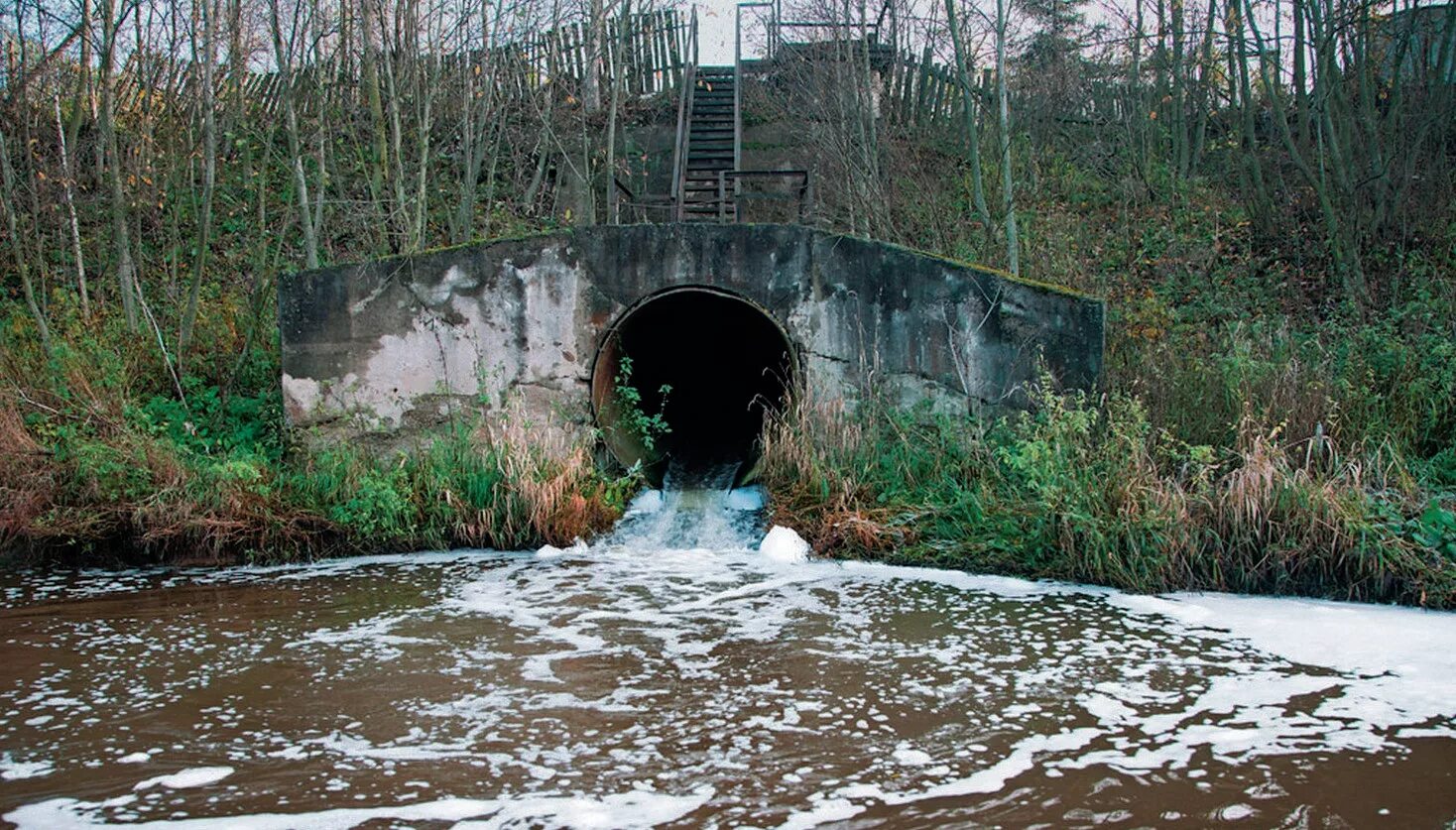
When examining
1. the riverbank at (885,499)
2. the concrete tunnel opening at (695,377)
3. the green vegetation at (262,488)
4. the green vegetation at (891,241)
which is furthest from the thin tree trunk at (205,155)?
the concrete tunnel opening at (695,377)

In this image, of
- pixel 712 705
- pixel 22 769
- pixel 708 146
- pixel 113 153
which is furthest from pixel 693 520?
pixel 708 146

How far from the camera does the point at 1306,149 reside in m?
12.6

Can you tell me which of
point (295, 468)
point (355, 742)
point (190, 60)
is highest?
point (190, 60)

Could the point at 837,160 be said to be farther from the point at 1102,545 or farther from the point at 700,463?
the point at 1102,545

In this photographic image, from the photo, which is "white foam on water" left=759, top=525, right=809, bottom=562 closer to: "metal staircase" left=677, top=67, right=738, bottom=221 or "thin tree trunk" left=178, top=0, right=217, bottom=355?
"thin tree trunk" left=178, top=0, right=217, bottom=355

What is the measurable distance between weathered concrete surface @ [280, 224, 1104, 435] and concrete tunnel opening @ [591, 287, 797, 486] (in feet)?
0.67

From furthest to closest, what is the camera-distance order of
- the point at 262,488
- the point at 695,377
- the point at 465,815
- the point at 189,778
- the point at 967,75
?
1. the point at 695,377
2. the point at 967,75
3. the point at 262,488
4. the point at 189,778
5. the point at 465,815

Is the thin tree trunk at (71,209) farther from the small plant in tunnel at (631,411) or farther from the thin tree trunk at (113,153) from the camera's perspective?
the small plant in tunnel at (631,411)

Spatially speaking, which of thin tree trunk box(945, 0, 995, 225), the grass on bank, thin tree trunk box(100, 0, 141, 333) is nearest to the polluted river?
the grass on bank

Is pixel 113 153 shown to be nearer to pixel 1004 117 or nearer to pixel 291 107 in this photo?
pixel 291 107

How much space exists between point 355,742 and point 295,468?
16.8 feet

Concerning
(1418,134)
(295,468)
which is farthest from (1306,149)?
(295,468)

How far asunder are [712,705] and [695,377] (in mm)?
8909

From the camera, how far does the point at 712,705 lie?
4.75m
